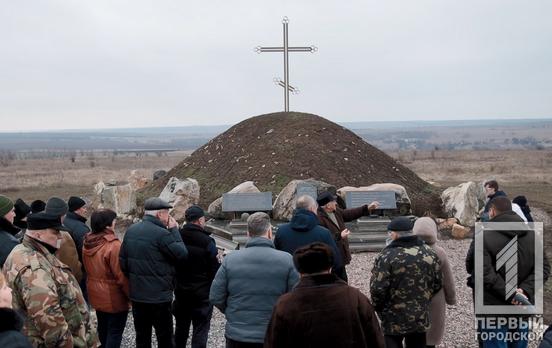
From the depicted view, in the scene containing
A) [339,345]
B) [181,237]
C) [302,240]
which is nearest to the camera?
[339,345]

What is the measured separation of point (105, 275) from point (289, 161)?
11397 millimetres

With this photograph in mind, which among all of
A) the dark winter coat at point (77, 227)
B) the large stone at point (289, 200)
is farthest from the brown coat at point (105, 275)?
the large stone at point (289, 200)

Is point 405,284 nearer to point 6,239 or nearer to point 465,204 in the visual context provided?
point 6,239

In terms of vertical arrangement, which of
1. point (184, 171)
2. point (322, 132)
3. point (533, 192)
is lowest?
point (533, 192)

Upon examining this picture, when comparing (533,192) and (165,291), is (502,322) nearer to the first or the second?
(165,291)

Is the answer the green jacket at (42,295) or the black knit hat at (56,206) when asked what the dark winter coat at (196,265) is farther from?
the green jacket at (42,295)

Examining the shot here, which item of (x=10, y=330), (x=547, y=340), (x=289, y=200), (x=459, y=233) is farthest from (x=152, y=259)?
(x=459, y=233)

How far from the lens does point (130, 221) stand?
15.7m

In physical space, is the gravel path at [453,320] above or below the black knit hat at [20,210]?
below

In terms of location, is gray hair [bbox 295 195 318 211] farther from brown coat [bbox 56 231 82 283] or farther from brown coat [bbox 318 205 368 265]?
brown coat [bbox 56 231 82 283]

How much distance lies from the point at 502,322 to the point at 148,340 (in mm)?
3649

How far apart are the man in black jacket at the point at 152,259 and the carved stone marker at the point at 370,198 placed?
8077 millimetres

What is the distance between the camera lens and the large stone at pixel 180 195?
48.5ft

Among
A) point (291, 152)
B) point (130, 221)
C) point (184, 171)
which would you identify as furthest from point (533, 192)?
point (130, 221)
